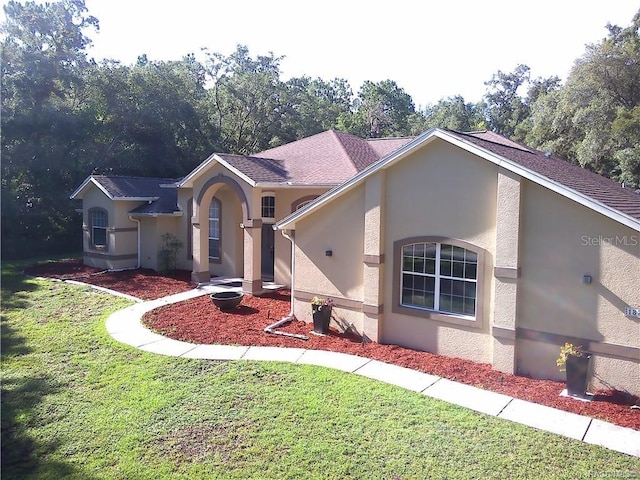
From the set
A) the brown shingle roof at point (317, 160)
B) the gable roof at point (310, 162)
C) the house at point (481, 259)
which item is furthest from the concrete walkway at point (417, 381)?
the brown shingle roof at point (317, 160)

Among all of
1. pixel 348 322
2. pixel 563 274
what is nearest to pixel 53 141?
pixel 348 322

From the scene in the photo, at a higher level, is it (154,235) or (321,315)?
(154,235)

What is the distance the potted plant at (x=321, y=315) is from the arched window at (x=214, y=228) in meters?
8.25

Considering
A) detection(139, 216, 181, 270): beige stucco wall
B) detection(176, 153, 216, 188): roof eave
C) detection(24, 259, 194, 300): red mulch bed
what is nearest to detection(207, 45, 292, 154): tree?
detection(139, 216, 181, 270): beige stucco wall

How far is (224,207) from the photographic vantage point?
18.4m

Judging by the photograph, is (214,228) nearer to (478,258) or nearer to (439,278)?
(439,278)

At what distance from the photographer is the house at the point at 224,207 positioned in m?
15.7

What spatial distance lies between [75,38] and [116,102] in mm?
4687

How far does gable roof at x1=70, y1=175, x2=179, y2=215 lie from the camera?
64.8 ft

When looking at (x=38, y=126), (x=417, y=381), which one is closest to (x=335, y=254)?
(x=417, y=381)

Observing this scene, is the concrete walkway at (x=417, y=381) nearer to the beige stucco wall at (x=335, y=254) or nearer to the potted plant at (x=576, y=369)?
the potted plant at (x=576, y=369)

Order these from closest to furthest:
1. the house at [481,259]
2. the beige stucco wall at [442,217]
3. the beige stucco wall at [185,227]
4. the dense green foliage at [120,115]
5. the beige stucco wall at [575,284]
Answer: the beige stucco wall at [575,284]
the house at [481,259]
the beige stucco wall at [442,217]
the beige stucco wall at [185,227]
the dense green foliage at [120,115]

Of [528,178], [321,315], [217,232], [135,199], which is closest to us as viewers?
[528,178]

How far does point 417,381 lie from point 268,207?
9995 millimetres
